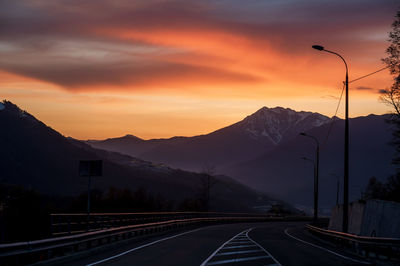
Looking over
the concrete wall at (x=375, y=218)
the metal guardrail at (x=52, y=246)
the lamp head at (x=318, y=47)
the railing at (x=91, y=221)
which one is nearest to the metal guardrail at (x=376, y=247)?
the concrete wall at (x=375, y=218)

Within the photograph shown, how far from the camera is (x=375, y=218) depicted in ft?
128

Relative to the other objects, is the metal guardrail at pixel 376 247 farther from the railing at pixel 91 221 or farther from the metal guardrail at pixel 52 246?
the railing at pixel 91 221

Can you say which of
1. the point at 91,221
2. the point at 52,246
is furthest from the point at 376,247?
the point at 91,221

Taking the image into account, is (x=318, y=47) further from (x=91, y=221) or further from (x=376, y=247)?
(x=91, y=221)

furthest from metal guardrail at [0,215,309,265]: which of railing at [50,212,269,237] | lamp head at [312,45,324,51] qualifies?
lamp head at [312,45,324,51]

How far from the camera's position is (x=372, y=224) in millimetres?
39312

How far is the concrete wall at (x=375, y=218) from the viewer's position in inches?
1371

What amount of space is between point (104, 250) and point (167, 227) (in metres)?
23.2

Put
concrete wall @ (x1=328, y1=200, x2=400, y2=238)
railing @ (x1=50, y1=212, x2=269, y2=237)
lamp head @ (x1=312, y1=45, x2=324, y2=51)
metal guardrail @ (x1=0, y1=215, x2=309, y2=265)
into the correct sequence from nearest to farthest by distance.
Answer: metal guardrail @ (x1=0, y1=215, x2=309, y2=265) → railing @ (x1=50, y1=212, x2=269, y2=237) → lamp head @ (x1=312, y1=45, x2=324, y2=51) → concrete wall @ (x1=328, y1=200, x2=400, y2=238)

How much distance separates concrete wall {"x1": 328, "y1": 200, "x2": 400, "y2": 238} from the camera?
114 ft

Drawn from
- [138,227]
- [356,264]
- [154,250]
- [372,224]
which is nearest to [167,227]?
[138,227]

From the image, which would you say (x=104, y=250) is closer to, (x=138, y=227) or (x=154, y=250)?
(x=154, y=250)

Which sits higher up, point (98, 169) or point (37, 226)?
point (98, 169)

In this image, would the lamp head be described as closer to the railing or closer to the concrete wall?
the concrete wall
